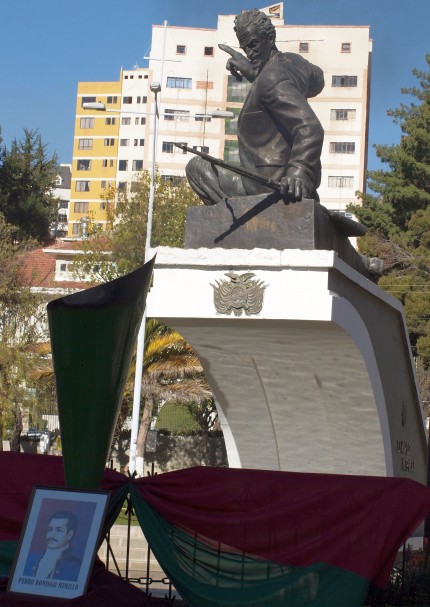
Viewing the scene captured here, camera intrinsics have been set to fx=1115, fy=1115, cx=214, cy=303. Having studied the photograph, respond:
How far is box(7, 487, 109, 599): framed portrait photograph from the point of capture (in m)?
7.01

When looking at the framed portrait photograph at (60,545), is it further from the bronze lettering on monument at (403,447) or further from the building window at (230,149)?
the building window at (230,149)

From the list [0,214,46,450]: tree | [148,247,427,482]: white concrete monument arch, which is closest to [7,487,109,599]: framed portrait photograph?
[148,247,427,482]: white concrete monument arch

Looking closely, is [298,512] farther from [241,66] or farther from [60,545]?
[241,66]

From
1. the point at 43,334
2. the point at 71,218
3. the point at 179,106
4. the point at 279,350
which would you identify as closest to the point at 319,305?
the point at 279,350

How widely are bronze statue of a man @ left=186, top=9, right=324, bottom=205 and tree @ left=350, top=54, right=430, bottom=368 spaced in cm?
2072

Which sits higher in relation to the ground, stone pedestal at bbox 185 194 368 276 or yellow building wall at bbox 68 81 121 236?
yellow building wall at bbox 68 81 121 236

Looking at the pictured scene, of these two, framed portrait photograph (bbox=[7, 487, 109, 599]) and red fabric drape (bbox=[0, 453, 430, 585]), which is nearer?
red fabric drape (bbox=[0, 453, 430, 585])

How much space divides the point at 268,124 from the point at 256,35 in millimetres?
823

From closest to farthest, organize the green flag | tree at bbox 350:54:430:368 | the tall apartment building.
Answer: the green flag, tree at bbox 350:54:430:368, the tall apartment building

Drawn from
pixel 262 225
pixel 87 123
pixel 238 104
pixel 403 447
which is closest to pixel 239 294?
pixel 262 225

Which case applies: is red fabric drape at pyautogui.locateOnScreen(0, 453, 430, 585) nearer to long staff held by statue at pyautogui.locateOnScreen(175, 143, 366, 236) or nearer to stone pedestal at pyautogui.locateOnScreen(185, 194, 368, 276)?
stone pedestal at pyautogui.locateOnScreen(185, 194, 368, 276)

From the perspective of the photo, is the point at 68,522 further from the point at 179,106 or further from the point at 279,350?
the point at 179,106

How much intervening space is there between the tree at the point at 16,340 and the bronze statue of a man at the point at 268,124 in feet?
55.7

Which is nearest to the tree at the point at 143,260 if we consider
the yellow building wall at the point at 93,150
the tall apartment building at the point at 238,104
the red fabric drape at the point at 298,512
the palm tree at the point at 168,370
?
the palm tree at the point at 168,370
